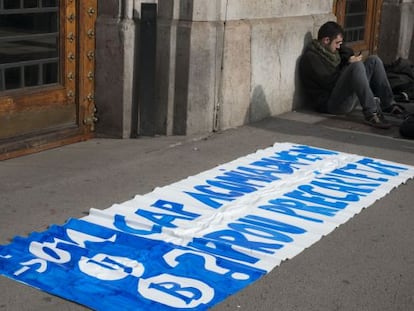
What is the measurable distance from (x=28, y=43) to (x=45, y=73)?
0.91ft

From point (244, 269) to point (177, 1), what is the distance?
324 cm

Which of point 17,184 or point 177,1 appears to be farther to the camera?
point 177,1

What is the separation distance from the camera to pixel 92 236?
420 centimetres

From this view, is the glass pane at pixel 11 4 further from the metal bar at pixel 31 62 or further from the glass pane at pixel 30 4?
the metal bar at pixel 31 62

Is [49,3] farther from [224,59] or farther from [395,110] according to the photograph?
[395,110]

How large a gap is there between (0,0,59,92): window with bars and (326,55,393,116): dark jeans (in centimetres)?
295

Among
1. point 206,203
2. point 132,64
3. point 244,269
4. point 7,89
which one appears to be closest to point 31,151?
point 7,89

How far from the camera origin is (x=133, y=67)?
646cm

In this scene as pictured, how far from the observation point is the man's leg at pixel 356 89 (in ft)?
24.6

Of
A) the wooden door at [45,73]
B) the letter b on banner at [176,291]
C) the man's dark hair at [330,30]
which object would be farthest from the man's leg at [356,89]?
the letter b on banner at [176,291]

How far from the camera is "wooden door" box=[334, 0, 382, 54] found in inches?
380

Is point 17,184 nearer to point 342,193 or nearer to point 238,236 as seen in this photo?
point 238,236

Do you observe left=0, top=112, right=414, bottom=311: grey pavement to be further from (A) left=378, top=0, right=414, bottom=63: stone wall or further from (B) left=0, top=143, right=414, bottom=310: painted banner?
(A) left=378, top=0, right=414, bottom=63: stone wall

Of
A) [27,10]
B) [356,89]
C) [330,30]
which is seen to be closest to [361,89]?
[356,89]
